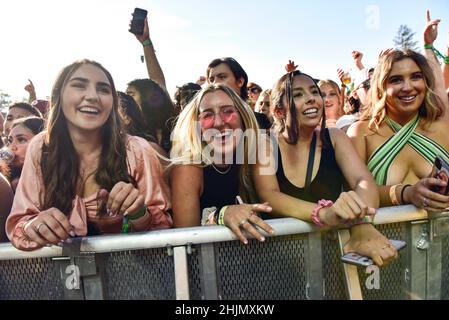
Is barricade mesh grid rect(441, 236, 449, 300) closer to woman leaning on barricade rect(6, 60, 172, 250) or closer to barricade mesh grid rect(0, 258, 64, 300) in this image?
woman leaning on barricade rect(6, 60, 172, 250)

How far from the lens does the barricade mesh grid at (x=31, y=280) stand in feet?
3.72

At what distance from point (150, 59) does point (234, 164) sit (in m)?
1.93

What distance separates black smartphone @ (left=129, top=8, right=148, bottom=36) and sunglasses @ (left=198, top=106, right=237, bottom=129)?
1.78 m

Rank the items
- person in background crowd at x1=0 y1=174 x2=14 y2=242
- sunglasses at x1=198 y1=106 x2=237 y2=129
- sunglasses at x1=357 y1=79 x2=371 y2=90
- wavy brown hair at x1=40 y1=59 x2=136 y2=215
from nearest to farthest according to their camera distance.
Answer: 1. wavy brown hair at x1=40 y1=59 x2=136 y2=215
2. person in background crowd at x1=0 y1=174 x2=14 y2=242
3. sunglasses at x1=198 y1=106 x2=237 y2=129
4. sunglasses at x1=357 y1=79 x2=371 y2=90

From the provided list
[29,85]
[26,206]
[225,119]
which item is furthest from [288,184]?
[29,85]

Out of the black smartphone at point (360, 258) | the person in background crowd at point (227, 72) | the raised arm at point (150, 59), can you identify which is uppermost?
the raised arm at point (150, 59)

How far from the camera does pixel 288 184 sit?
5.56ft

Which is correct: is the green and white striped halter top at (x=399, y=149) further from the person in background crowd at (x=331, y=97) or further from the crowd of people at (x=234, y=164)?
the person in background crowd at (x=331, y=97)

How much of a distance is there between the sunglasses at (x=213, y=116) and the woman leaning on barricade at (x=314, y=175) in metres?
0.28

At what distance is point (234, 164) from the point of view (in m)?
1.75

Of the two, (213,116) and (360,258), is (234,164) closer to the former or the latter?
(213,116)

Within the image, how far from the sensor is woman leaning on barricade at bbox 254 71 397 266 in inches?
47.0

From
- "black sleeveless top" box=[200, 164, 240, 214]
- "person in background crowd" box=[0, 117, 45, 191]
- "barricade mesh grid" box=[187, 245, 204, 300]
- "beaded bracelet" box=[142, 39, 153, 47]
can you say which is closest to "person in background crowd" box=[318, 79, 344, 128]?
"beaded bracelet" box=[142, 39, 153, 47]

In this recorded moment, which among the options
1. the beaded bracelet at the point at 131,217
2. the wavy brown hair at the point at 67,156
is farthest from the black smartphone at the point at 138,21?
the beaded bracelet at the point at 131,217
